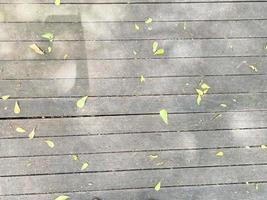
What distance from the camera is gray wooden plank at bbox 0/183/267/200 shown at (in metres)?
3.91

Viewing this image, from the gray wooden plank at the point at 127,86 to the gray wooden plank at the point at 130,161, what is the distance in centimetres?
53

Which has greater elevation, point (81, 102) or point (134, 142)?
point (81, 102)

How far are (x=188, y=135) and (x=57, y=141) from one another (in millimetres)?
1136

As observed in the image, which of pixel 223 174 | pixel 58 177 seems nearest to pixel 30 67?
pixel 58 177

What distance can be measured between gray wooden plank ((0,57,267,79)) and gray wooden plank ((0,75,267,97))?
1.8 inches

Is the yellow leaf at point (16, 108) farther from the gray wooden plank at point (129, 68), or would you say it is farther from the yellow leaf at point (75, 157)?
the yellow leaf at point (75, 157)

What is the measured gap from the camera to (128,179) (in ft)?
13.0

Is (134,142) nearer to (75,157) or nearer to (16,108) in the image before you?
(75,157)

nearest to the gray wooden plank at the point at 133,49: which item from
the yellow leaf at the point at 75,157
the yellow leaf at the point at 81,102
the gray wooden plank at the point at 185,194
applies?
the yellow leaf at the point at 81,102

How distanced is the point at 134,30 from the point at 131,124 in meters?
0.83

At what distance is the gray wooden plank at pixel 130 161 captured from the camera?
387 cm

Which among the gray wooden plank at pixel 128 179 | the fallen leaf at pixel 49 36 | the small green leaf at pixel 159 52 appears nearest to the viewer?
the gray wooden plank at pixel 128 179

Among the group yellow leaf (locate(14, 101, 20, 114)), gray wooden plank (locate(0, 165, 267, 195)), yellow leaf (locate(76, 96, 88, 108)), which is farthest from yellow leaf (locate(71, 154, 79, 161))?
yellow leaf (locate(14, 101, 20, 114))

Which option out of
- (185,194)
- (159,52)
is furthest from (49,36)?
(185,194)
